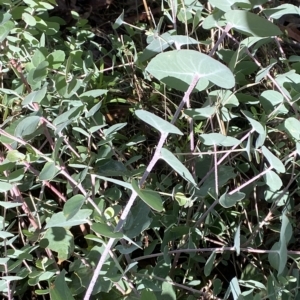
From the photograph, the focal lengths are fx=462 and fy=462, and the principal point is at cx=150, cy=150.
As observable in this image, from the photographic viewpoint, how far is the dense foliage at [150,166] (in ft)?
2.10

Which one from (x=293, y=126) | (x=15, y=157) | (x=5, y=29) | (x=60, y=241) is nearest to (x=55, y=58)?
(x=5, y=29)

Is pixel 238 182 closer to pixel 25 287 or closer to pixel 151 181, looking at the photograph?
pixel 151 181

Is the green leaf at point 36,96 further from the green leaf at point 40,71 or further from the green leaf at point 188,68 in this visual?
the green leaf at point 188,68

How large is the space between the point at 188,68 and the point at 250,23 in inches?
4.5

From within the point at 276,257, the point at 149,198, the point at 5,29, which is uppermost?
the point at 5,29

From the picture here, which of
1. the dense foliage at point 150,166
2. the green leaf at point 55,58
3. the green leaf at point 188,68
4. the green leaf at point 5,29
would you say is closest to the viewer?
the green leaf at point 188,68

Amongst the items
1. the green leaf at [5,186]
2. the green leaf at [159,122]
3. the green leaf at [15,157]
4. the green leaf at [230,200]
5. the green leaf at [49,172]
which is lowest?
the green leaf at [5,186]

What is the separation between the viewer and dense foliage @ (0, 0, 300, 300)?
64 centimetres

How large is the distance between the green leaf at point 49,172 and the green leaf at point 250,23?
0.32 meters

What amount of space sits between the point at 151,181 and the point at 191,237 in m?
0.16

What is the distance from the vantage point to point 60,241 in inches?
30.3

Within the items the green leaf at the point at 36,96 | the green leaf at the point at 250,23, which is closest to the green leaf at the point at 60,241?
the green leaf at the point at 36,96

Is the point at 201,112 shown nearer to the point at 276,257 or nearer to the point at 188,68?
the point at 188,68

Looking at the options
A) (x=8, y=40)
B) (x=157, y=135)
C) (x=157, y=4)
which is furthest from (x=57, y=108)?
(x=157, y=4)
